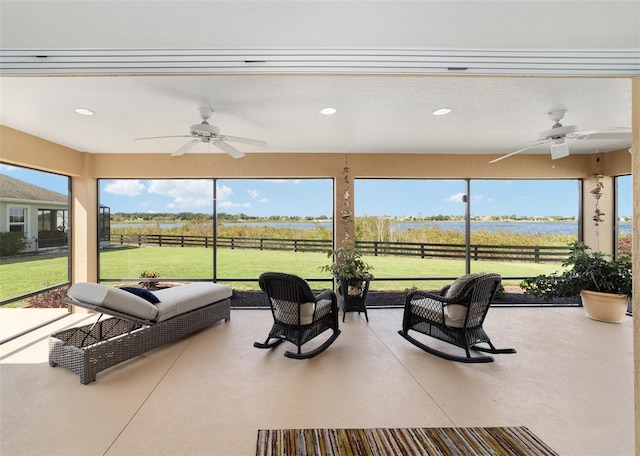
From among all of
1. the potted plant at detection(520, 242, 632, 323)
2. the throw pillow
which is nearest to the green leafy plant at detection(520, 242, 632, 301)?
the potted plant at detection(520, 242, 632, 323)

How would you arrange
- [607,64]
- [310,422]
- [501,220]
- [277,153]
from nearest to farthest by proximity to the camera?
[607,64], [310,422], [277,153], [501,220]

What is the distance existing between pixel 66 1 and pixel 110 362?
2977mm

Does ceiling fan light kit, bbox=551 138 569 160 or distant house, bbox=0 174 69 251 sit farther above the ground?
ceiling fan light kit, bbox=551 138 569 160

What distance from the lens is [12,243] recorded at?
12.9ft

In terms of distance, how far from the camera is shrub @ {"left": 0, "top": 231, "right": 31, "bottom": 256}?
381 centimetres

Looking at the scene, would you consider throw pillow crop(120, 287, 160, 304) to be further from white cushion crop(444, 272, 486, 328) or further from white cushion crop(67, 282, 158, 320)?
white cushion crop(444, 272, 486, 328)

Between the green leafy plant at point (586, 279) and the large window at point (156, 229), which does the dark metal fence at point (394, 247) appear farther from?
the green leafy plant at point (586, 279)

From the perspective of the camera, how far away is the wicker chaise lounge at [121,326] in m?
2.62

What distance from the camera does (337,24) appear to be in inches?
65.7

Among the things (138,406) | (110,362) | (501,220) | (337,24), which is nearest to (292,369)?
(138,406)

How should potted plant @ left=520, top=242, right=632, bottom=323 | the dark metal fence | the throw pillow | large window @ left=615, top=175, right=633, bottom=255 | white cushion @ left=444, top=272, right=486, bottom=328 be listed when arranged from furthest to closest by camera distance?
1. the dark metal fence
2. large window @ left=615, top=175, right=633, bottom=255
3. potted plant @ left=520, top=242, right=632, bottom=323
4. the throw pillow
5. white cushion @ left=444, top=272, right=486, bottom=328

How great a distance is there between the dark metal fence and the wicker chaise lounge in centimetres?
157

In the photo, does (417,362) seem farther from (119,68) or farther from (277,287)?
(119,68)

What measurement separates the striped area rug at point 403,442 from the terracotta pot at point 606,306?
356cm
